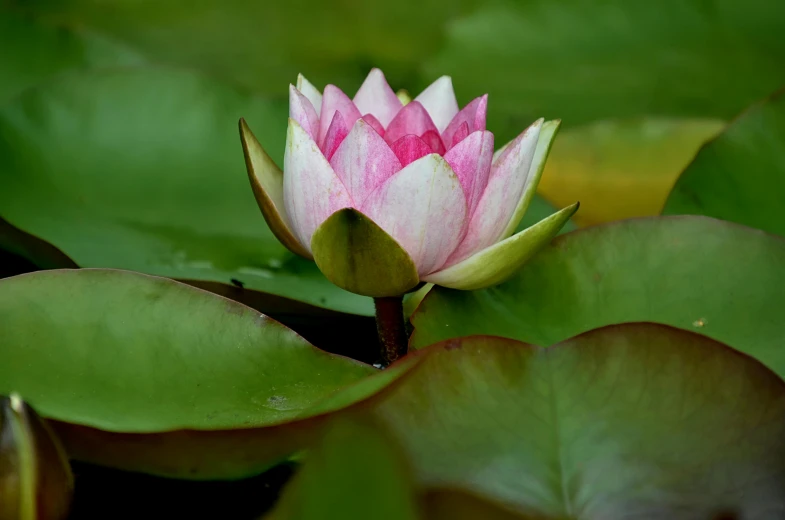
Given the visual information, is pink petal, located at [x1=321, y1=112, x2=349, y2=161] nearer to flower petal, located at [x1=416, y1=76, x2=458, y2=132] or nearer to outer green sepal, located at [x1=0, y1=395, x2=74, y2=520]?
flower petal, located at [x1=416, y1=76, x2=458, y2=132]

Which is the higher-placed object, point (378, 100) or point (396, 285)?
point (378, 100)

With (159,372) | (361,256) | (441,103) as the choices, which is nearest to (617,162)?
(441,103)

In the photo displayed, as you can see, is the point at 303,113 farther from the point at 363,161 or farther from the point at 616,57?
the point at 616,57

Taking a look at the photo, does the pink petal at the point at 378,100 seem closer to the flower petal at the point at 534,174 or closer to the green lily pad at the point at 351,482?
the flower petal at the point at 534,174

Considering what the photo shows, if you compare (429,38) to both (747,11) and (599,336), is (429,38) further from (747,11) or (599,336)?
(599,336)

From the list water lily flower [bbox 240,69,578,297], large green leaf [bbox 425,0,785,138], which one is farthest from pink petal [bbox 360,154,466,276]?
large green leaf [bbox 425,0,785,138]
